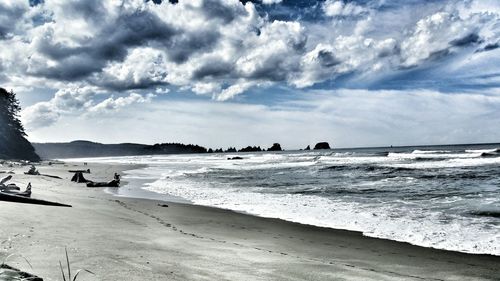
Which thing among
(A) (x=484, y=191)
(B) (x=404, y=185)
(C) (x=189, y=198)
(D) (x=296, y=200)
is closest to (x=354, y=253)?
(D) (x=296, y=200)

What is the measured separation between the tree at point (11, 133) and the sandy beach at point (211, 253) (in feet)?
216

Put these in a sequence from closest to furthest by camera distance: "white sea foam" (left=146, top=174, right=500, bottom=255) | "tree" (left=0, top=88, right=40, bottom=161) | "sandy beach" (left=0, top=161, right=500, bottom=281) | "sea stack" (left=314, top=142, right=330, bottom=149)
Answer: "sandy beach" (left=0, top=161, right=500, bottom=281)
"white sea foam" (left=146, top=174, right=500, bottom=255)
"tree" (left=0, top=88, right=40, bottom=161)
"sea stack" (left=314, top=142, right=330, bottom=149)

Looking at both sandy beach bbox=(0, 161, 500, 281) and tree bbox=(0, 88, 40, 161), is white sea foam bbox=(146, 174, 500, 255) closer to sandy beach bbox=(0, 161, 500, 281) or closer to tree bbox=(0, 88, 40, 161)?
sandy beach bbox=(0, 161, 500, 281)

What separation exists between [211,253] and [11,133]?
75.1 metres

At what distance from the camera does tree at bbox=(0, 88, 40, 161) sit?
6456 centimetres

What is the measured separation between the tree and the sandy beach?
2587 inches

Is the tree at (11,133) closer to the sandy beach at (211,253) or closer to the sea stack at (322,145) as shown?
the sandy beach at (211,253)

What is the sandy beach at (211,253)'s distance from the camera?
447 cm

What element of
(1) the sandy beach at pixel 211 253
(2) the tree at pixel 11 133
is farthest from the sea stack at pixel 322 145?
(1) the sandy beach at pixel 211 253

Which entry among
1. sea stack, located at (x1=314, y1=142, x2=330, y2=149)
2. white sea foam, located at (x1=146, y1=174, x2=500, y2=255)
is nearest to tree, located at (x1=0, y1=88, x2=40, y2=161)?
white sea foam, located at (x1=146, y1=174, x2=500, y2=255)

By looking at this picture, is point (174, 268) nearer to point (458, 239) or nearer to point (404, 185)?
point (458, 239)

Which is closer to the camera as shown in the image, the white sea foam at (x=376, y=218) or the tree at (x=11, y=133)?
the white sea foam at (x=376, y=218)

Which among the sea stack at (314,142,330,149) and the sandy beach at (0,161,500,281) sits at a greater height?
the sea stack at (314,142,330,149)

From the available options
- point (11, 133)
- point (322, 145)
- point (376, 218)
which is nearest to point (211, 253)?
point (376, 218)
